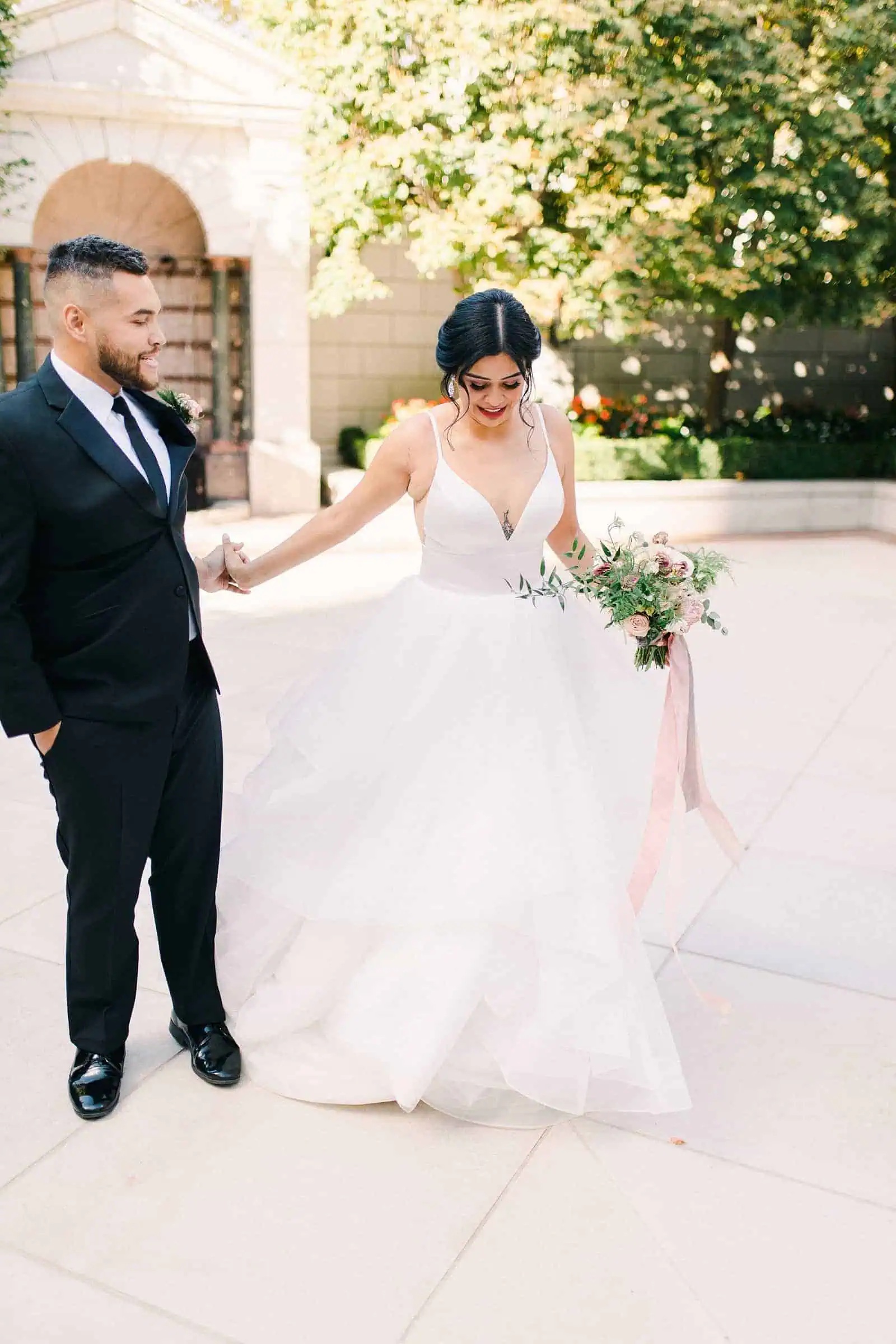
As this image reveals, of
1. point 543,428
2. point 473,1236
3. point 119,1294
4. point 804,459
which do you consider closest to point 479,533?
point 543,428

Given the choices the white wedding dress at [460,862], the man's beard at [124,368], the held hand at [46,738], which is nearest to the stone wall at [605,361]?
the white wedding dress at [460,862]

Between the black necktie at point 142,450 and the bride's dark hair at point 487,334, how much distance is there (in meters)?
0.81

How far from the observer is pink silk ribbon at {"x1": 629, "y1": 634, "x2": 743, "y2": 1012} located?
11.9 ft

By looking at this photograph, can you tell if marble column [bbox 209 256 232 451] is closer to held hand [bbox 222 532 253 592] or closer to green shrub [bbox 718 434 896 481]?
green shrub [bbox 718 434 896 481]

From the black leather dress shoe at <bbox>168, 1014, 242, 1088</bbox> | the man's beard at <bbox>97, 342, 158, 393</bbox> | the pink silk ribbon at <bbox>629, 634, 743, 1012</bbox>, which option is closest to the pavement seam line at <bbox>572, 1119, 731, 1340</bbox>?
the pink silk ribbon at <bbox>629, 634, 743, 1012</bbox>

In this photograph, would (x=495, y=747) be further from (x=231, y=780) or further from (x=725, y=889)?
(x=231, y=780)

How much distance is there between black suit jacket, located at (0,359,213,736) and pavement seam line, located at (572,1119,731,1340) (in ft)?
5.49

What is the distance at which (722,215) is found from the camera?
42.5 ft

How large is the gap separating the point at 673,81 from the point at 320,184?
399 centimetres

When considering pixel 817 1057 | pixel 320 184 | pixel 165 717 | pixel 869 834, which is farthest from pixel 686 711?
pixel 320 184

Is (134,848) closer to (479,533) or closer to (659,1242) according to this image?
(479,533)

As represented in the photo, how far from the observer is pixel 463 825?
3.41 metres

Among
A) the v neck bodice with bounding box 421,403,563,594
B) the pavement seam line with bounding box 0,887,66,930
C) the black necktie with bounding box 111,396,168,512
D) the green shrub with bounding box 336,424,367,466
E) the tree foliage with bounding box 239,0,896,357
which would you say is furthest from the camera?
the green shrub with bounding box 336,424,367,466

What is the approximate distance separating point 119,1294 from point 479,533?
7.13 feet
